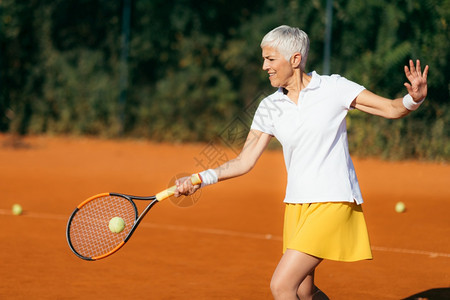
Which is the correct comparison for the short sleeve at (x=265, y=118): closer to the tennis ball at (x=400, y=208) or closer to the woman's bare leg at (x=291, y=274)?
the woman's bare leg at (x=291, y=274)

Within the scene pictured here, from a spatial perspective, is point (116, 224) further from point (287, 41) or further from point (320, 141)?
point (287, 41)

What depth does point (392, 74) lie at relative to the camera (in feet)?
42.9

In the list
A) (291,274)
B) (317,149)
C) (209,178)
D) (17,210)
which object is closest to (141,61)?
(17,210)

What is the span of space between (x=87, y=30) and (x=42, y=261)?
37.2ft

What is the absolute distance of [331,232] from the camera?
11.1ft

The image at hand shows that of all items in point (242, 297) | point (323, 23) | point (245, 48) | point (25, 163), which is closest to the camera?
point (242, 297)

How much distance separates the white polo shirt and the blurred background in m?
10.4

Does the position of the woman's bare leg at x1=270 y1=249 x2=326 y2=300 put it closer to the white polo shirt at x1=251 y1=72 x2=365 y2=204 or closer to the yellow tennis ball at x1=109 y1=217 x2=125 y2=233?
the white polo shirt at x1=251 y1=72 x2=365 y2=204

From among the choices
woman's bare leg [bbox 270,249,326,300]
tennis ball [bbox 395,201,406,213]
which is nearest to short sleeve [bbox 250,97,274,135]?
woman's bare leg [bbox 270,249,326,300]

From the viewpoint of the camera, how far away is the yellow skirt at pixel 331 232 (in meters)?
3.36

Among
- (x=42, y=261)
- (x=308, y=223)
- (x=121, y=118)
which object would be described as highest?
(x=308, y=223)

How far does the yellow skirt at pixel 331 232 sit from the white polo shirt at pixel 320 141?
0.05m

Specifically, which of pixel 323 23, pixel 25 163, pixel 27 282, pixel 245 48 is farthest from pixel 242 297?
pixel 245 48

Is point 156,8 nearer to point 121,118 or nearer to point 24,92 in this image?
point 121,118
